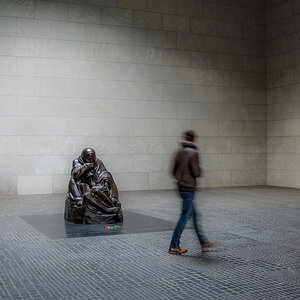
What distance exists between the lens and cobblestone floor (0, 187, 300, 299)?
5480 mm

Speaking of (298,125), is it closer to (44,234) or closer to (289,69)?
(289,69)

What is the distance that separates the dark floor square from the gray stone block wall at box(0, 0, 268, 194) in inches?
249

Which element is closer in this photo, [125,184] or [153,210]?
[153,210]

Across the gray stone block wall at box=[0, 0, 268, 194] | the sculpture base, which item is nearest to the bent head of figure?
the sculpture base

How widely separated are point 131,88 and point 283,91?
20.7 ft

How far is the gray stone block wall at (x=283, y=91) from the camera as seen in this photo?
744 inches

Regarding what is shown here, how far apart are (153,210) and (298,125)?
884cm

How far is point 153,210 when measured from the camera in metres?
12.5

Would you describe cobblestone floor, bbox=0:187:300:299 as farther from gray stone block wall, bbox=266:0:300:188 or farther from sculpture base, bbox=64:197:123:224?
gray stone block wall, bbox=266:0:300:188

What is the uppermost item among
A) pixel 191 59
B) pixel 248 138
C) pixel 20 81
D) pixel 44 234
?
pixel 191 59

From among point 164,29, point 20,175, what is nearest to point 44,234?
point 20,175

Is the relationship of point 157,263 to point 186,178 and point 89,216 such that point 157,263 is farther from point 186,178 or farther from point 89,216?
point 89,216

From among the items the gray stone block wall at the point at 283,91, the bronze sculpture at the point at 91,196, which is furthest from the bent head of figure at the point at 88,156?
the gray stone block wall at the point at 283,91

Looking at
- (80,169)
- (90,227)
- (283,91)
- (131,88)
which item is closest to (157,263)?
(90,227)
